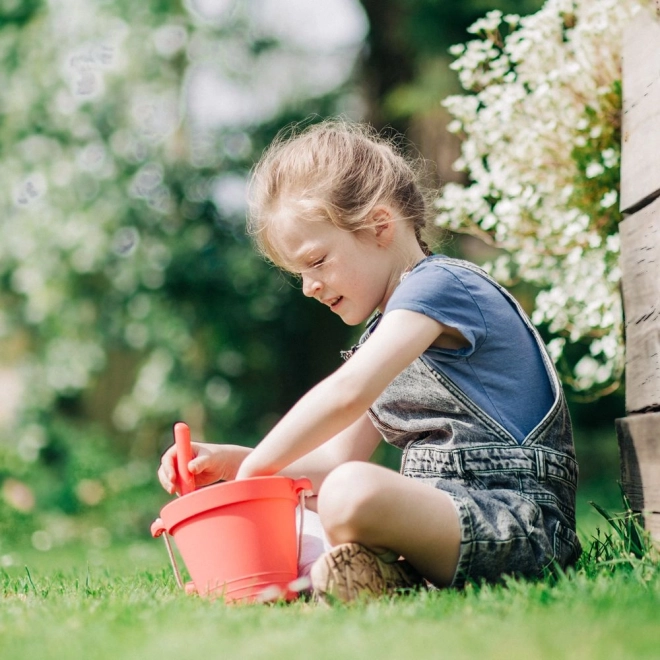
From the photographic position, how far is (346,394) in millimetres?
1917

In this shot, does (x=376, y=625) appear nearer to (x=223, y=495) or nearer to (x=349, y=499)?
(x=349, y=499)

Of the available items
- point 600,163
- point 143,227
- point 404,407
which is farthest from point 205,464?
point 143,227

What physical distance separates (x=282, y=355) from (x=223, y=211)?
1.44 metres

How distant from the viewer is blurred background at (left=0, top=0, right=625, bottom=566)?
8062mm

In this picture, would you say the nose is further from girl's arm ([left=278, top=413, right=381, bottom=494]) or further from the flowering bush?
the flowering bush

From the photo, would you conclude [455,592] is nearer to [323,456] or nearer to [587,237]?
[323,456]

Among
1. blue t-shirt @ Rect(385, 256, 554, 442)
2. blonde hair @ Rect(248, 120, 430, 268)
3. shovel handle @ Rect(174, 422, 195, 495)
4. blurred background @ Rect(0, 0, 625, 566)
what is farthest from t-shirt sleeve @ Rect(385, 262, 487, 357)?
blurred background @ Rect(0, 0, 625, 566)

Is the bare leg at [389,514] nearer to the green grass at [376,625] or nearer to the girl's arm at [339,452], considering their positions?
the green grass at [376,625]

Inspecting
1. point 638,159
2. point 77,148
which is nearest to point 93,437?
point 77,148

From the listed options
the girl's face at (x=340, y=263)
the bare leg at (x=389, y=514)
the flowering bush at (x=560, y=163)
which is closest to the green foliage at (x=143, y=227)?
the flowering bush at (x=560, y=163)

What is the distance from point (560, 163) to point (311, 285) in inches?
43.7

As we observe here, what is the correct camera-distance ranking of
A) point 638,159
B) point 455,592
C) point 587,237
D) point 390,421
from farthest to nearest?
point 587,237 < point 638,159 < point 390,421 < point 455,592

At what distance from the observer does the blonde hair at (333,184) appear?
2.29 meters

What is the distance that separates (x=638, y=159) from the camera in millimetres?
2408
